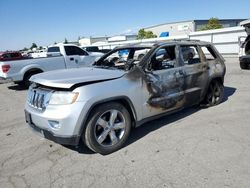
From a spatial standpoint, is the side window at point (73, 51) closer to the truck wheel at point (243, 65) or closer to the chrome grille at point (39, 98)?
the truck wheel at point (243, 65)

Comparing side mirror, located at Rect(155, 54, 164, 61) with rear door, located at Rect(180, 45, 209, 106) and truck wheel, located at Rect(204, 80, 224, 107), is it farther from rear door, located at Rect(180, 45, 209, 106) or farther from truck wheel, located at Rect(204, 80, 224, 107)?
truck wheel, located at Rect(204, 80, 224, 107)

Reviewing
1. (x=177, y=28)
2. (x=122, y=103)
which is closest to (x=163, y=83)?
(x=122, y=103)

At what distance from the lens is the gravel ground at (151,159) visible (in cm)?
309

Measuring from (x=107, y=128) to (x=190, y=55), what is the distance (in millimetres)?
2693

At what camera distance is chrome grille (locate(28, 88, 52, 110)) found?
11.7ft

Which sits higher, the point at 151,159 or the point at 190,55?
the point at 190,55

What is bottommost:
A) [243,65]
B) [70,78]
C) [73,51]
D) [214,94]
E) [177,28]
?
[243,65]

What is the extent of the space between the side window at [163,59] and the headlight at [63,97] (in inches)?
64.4

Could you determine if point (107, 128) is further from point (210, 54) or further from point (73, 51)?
point (73, 51)

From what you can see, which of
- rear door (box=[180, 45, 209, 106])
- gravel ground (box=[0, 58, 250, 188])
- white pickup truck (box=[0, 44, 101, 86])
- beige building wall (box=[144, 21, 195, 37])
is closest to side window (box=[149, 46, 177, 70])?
rear door (box=[180, 45, 209, 106])

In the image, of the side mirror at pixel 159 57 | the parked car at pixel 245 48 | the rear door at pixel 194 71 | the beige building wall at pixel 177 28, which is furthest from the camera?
the beige building wall at pixel 177 28

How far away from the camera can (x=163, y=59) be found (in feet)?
16.0

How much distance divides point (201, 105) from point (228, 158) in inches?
105

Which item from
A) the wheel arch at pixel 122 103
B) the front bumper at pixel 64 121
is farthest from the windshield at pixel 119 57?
the front bumper at pixel 64 121
